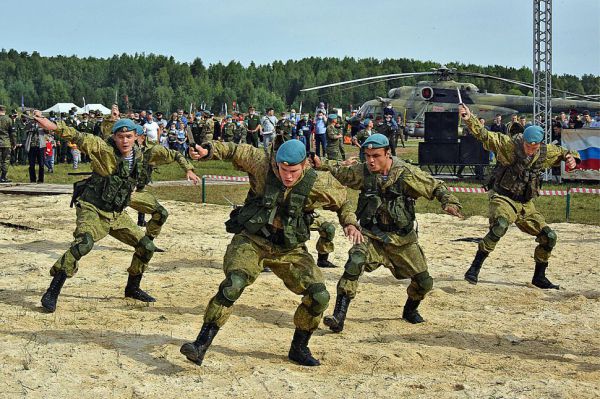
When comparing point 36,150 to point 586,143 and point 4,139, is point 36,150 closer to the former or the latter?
point 4,139

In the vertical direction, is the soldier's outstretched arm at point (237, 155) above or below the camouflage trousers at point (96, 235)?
above

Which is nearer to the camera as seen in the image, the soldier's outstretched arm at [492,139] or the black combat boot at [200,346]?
the black combat boot at [200,346]

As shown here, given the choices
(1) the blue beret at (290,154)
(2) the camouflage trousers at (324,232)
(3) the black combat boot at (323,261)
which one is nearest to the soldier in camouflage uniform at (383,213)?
(1) the blue beret at (290,154)

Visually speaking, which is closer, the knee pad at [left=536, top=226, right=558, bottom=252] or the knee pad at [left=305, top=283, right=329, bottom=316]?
the knee pad at [left=305, top=283, right=329, bottom=316]

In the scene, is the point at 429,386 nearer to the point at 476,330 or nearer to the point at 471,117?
the point at 476,330

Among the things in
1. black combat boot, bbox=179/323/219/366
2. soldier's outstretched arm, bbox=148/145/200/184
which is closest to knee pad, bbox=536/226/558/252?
soldier's outstretched arm, bbox=148/145/200/184

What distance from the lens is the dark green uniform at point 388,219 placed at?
29.4 ft

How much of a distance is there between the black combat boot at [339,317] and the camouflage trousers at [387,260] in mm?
66

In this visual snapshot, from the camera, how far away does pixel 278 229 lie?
758 centimetres

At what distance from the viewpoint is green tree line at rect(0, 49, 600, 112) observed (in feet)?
295

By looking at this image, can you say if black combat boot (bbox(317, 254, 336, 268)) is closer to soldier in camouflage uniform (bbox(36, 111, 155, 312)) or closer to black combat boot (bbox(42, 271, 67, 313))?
soldier in camouflage uniform (bbox(36, 111, 155, 312))

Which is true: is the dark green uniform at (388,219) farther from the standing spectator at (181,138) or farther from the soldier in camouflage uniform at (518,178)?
the standing spectator at (181,138)

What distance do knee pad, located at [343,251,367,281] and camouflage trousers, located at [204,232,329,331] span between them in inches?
49.5

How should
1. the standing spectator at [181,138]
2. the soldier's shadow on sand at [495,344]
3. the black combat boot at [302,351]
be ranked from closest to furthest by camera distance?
the black combat boot at [302,351] < the soldier's shadow on sand at [495,344] < the standing spectator at [181,138]
